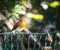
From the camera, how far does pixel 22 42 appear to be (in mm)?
2119

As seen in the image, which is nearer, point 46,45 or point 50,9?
point 46,45

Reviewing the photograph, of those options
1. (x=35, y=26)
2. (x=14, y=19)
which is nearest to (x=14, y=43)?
(x=14, y=19)

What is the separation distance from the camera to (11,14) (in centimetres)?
205

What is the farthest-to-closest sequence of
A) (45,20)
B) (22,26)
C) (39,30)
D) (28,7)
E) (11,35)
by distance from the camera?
(45,20) → (39,30) → (28,7) → (22,26) → (11,35)

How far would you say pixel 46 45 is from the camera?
2.12m

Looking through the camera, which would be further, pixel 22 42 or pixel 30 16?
pixel 30 16

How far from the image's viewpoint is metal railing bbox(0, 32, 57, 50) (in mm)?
2006

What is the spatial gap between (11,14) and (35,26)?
711mm

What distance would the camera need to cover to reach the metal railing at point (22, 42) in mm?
2006

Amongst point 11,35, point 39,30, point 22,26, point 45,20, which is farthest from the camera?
point 45,20

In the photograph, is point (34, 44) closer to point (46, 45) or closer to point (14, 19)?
point (46, 45)

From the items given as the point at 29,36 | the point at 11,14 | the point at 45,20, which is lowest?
the point at 45,20

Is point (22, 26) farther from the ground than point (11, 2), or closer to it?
closer to it

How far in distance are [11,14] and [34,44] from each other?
0.92 ft
